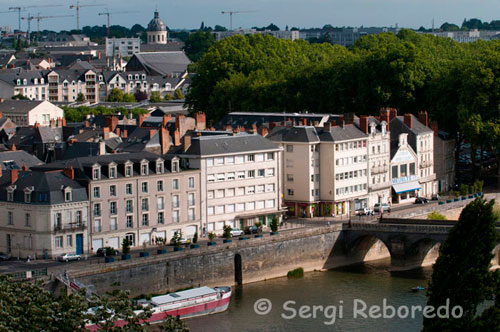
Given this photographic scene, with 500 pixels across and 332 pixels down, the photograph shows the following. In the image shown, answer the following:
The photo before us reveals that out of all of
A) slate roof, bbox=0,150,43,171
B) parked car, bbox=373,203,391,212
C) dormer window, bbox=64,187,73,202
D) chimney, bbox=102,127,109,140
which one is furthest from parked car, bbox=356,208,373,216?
dormer window, bbox=64,187,73,202

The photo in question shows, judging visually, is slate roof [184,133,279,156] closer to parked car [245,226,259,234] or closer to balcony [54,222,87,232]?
parked car [245,226,259,234]

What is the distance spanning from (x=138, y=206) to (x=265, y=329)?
1227cm

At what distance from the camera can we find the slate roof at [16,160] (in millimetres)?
72062

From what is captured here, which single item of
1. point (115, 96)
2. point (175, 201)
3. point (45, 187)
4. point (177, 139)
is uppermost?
point (177, 139)

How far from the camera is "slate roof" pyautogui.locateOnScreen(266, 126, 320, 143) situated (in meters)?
77.5

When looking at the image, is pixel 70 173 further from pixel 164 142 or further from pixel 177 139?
pixel 177 139

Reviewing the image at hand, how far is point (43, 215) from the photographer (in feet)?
206

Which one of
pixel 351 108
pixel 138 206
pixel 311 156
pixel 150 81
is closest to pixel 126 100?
pixel 150 81

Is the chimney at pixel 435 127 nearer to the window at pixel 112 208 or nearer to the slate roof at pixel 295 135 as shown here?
the slate roof at pixel 295 135

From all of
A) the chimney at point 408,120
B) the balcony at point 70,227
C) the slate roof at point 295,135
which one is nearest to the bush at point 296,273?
the slate roof at point 295,135

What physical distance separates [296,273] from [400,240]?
6.01 meters

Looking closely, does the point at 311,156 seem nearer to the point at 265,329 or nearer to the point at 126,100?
the point at 265,329

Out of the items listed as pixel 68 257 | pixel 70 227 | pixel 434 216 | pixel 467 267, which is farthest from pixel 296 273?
pixel 467 267

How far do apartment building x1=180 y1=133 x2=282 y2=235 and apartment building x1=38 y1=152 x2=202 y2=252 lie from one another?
3.00 ft
